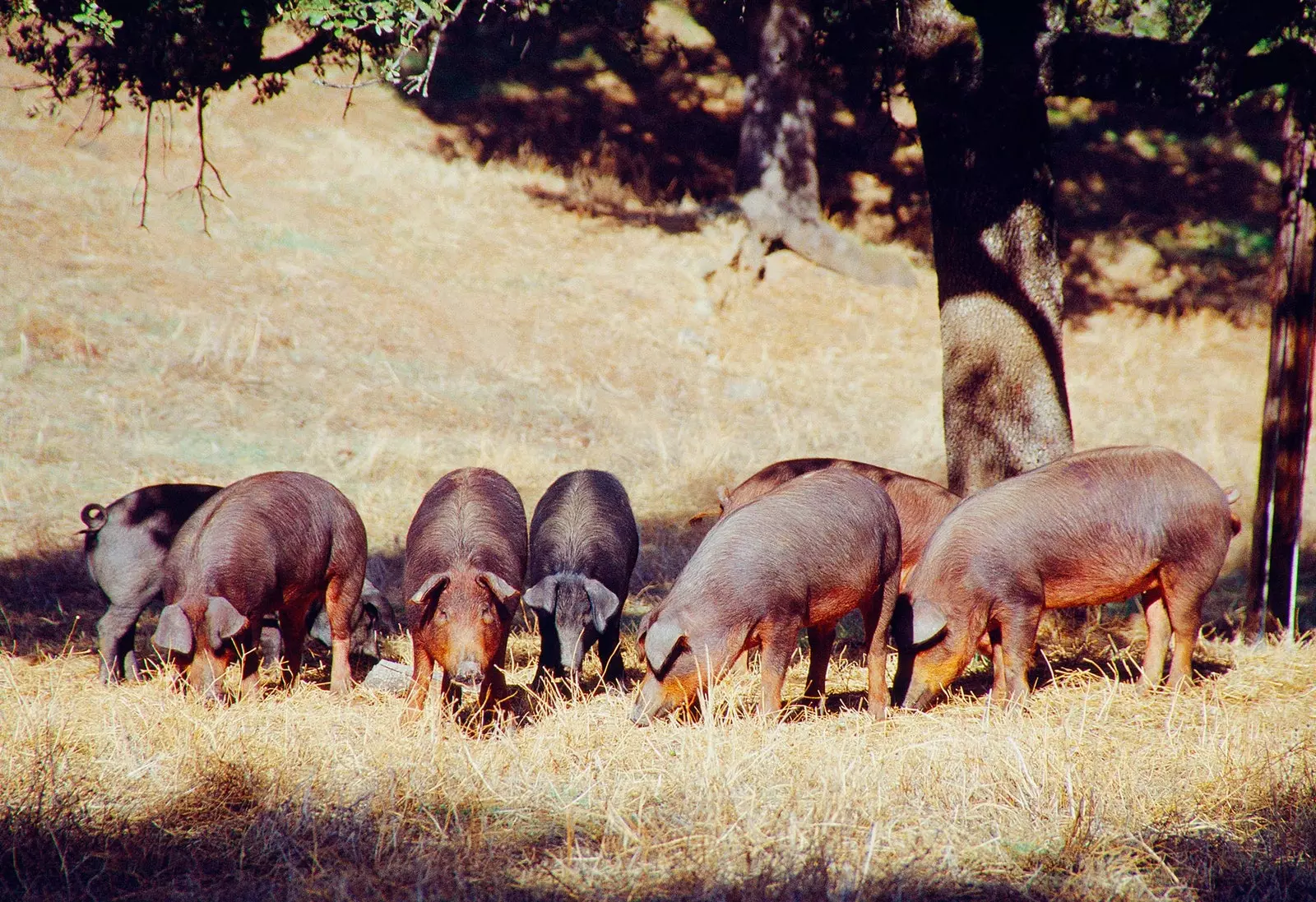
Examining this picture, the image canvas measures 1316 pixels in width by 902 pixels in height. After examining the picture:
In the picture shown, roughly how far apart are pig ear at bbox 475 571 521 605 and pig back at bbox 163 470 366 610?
1.28m

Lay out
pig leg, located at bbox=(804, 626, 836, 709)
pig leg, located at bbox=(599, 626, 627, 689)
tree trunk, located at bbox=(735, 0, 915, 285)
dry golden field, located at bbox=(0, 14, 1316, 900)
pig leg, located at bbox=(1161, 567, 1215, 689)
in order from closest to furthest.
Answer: dry golden field, located at bbox=(0, 14, 1316, 900) < pig leg, located at bbox=(1161, 567, 1215, 689) < pig leg, located at bbox=(804, 626, 836, 709) < pig leg, located at bbox=(599, 626, 627, 689) < tree trunk, located at bbox=(735, 0, 915, 285)

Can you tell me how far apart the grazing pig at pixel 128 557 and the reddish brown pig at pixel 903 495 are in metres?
3.51

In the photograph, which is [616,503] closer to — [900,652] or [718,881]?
[900,652]

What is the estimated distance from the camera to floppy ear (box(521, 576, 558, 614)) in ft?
20.4

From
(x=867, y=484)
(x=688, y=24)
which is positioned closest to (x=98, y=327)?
(x=867, y=484)

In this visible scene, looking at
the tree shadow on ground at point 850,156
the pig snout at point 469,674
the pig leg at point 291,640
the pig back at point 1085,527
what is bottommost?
the pig leg at point 291,640

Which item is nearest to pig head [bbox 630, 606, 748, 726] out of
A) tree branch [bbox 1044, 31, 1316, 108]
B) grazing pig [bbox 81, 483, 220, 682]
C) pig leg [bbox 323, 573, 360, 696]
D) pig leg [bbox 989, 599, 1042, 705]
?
pig leg [bbox 989, 599, 1042, 705]

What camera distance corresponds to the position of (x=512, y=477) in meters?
11.0

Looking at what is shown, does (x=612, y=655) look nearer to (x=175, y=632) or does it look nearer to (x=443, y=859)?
(x=175, y=632)

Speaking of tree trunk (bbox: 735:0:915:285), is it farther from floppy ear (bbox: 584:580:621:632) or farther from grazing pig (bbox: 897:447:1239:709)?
floppy ear (bbox: 584:580:621:632)

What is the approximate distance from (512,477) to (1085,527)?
6217 mm

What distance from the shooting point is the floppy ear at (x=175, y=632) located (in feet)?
18.5

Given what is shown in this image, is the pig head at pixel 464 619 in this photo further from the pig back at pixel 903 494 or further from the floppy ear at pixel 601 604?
the pig back at pixel 903 494

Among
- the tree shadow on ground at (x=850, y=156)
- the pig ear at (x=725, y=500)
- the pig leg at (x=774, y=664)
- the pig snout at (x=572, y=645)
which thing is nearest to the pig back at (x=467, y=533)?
the pig snout at (x=572, y=645)
